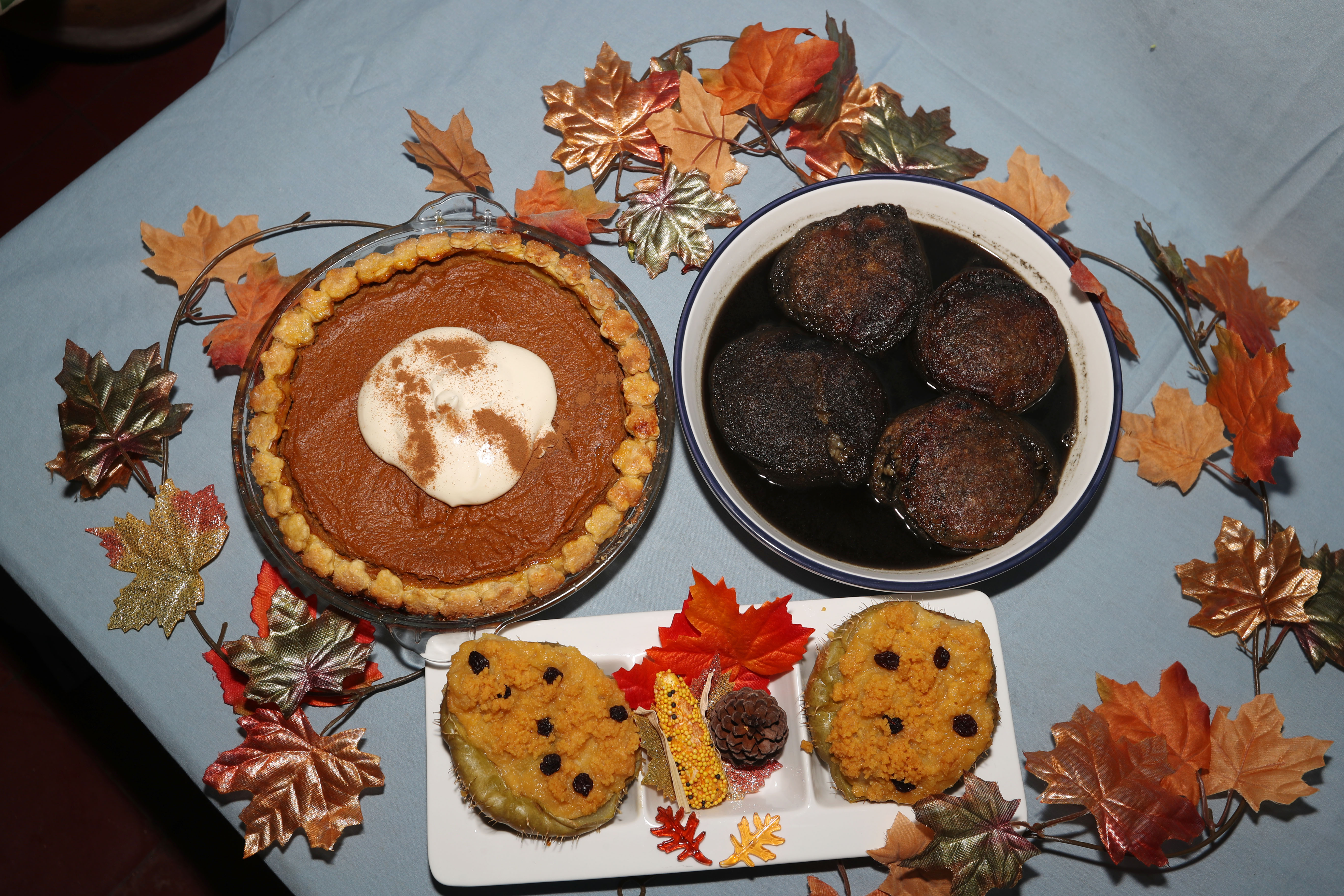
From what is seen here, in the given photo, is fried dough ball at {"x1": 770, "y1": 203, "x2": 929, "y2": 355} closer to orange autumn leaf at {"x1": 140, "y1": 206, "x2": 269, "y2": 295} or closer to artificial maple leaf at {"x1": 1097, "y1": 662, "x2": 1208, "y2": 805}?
artificial maple leaf at {"x1": 1097, "y1": 662, "x2": 1208, "y2": 805}

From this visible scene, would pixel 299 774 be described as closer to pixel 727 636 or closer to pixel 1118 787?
pixel 727 636

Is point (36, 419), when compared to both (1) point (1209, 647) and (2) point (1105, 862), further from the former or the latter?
(1) point (1209, 647)

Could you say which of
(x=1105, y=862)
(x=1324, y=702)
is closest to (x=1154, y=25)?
(x=1324, y=702)

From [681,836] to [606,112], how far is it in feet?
7.49

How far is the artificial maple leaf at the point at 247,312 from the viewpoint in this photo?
8.49 ft

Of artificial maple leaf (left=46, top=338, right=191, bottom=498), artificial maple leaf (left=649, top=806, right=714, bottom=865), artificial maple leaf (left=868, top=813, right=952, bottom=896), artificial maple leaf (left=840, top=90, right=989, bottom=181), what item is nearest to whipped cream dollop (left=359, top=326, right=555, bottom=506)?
artificial maple leaf (left=46, top=338, right=191, bottom=498)

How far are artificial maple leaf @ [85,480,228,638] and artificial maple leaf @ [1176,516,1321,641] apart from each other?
3.11 m

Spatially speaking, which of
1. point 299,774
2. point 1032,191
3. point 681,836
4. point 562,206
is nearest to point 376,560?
point 299,774

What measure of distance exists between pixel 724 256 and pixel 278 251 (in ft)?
5.00

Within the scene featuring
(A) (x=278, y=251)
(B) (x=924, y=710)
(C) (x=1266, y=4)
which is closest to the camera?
(B) (x=924, y=710)

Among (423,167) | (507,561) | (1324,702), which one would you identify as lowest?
(507,561)

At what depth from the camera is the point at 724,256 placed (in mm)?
2355

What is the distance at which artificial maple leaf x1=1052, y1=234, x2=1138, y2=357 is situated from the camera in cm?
231

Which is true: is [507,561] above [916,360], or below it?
below
